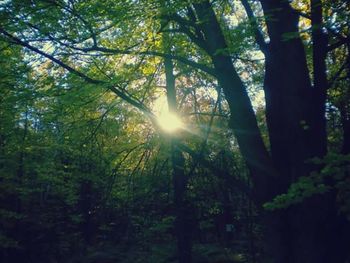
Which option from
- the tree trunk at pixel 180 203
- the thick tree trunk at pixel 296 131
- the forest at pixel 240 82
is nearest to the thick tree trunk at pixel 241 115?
the forest at pixel 240 82

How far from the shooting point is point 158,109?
13.8m

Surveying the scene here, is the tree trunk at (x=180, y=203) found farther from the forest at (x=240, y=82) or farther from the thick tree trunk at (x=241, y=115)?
the thick tree trunk at (x=241, y=115)

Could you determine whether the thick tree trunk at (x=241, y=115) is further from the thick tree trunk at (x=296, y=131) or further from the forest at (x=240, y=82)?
the thick tree trunk at (x=296, y=131)

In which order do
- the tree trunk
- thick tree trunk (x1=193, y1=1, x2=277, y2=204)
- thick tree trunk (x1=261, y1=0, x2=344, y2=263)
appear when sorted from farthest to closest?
1. the tree trunk
2. thick tree trunk (x1=193, y1=1, x2=277, y2=204)
3. thick tree trunk (x1=261, y1=0, x2=344, y2=263)

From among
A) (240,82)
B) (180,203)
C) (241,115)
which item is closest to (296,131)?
(241,115)

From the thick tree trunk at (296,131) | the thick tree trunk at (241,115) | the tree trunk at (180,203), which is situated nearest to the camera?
the thick tree trunk at (296,131)

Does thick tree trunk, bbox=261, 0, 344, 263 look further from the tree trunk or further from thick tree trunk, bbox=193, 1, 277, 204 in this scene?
the tree trunk

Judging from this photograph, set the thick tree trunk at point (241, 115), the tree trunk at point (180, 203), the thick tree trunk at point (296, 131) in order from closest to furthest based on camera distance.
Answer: the thick tree trunk at point (296, 131), the thick tree trunk at point (241, 115), the tree trunk at point (180, 203)

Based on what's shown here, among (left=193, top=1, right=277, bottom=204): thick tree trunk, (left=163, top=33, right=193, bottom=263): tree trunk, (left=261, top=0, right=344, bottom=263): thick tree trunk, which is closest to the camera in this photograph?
(left=261, top=0, right=344, bottom=263): thick tree trunk

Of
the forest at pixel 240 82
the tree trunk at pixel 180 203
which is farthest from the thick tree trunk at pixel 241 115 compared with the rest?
the tree trunk at pixel 180 203

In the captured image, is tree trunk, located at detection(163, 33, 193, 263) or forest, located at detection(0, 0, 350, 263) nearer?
forest, located at detection(0, 0, 350, 263)

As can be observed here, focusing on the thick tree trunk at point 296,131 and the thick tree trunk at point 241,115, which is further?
the thick tree trunk at point 241,115

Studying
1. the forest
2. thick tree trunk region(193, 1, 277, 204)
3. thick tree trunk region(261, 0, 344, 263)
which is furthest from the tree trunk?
thick tree trunk region(261, 0, 344, 263)

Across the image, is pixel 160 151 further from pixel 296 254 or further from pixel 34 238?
pixel 34 238
